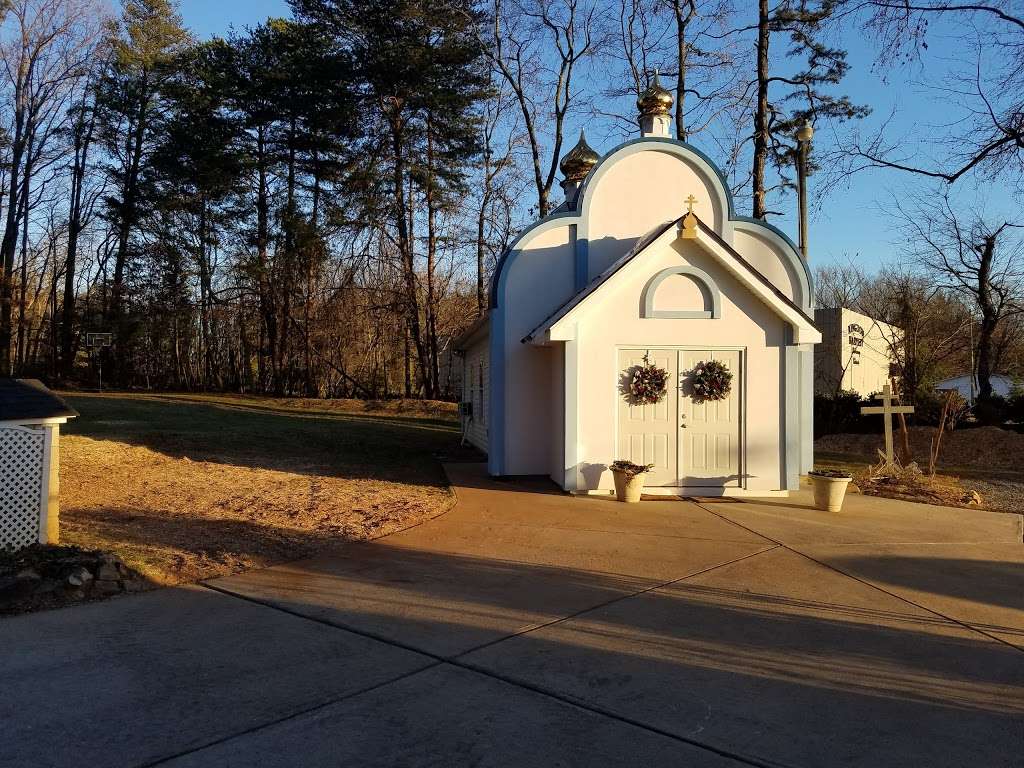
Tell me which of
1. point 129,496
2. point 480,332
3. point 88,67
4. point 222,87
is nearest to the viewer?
point 129,496

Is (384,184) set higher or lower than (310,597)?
higher

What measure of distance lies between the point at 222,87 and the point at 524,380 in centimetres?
2678

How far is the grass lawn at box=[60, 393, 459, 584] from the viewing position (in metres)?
7.96

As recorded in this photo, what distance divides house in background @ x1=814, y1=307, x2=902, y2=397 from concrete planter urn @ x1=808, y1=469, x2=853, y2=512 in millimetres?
15203

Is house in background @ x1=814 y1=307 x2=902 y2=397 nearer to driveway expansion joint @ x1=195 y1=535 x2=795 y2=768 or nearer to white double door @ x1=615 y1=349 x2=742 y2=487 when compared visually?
white double door @ x1=615 y1=349 x2=742 y2=487

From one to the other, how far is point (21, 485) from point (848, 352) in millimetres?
25406

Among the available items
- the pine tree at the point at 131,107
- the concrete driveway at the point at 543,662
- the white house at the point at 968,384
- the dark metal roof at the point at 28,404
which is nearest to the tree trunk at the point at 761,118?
the concrete driveway at the point at 543,662

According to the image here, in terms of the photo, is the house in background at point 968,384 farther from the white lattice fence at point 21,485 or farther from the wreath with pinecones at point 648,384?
the white lattice fence at point 21,485

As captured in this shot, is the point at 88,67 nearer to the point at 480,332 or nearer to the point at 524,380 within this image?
the point at 480,332

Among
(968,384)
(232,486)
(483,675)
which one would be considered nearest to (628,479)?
(232,486)

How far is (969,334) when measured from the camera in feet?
110

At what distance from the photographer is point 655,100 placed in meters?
13.5

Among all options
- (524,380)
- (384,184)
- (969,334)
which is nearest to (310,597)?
(524,380)

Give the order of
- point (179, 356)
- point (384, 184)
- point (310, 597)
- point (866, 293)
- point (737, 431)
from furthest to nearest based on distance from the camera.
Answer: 1. point (866, 293)
2. point (179, 356)
3. point (384, 184)
4. point (737, 431)
5. point (310, 597)
